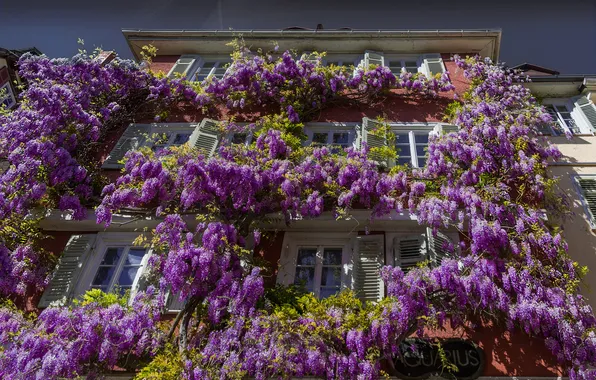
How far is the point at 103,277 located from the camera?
9.56 metres

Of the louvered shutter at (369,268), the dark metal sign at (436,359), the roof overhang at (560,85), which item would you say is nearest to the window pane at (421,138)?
the louvered shutter at (369,268)

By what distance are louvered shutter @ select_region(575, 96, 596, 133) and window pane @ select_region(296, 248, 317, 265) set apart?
749 cm

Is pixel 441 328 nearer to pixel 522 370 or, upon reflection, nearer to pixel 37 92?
pixel 522 370

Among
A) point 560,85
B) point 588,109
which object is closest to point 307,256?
point 588,109


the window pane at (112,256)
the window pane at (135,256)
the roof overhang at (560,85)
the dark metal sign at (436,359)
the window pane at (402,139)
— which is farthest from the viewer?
the roof overhang at (560,85)

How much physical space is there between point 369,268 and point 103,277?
15.8 ft

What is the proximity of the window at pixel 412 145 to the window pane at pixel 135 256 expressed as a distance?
555 cm

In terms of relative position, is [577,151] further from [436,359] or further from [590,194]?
[436,359]

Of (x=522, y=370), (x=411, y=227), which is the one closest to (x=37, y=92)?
(x=411, y=227)

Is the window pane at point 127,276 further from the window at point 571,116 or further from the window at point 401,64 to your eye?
the window at point 571,116

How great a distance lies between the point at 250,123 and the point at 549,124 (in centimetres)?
709

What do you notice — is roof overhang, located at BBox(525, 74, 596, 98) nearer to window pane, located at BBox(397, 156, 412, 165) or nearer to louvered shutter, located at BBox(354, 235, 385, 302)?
window pane, located at BBox(397, 156, 412, 165)

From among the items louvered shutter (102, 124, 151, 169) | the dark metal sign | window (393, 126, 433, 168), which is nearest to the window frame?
window (393, 126, 433, 168)

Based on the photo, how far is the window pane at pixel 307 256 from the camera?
9470mm
